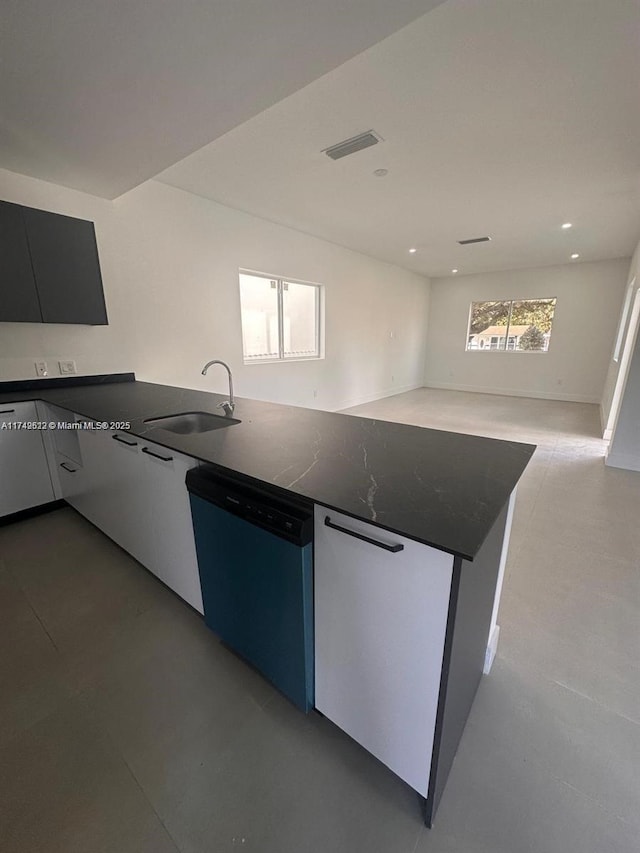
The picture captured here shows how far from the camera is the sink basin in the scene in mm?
1896

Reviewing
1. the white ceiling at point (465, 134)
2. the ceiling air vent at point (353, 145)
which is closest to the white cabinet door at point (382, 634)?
the white ceiling at point (465, 134)

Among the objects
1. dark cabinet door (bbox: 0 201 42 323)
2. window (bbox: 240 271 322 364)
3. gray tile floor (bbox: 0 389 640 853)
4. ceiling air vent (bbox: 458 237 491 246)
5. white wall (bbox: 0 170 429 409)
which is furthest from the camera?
ceiling air vent (bbox: 458 237 491 246)

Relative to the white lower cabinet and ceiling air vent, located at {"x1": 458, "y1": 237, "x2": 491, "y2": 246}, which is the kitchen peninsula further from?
ceiling air vent, located at {"x1": 458, "y1": 237, "x2": 491, "y2": 246}

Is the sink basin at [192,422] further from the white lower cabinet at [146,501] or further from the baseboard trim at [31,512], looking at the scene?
the baseboard trim at [31,512]

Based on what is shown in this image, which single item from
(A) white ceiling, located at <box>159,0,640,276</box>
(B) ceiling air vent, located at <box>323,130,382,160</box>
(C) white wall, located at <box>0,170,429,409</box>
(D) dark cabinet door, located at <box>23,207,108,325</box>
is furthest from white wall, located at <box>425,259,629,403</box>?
(D) dark cabinet door, located at <box>23,207,108,325</box>

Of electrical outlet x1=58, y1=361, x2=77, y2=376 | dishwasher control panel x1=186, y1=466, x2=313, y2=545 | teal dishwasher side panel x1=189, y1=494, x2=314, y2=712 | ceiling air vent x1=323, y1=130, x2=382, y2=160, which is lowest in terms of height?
teal dishwasher side panel x1=189, y1=494, x2=314, y2=712

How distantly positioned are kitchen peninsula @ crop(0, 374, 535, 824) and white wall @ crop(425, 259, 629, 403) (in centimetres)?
725

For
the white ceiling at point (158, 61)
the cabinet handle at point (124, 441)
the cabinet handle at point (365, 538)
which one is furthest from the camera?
the cabinet handle at point (124, 441)

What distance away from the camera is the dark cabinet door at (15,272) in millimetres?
2166

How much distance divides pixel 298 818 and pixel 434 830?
0.38m

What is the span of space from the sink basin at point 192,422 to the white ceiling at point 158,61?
5.06 ft

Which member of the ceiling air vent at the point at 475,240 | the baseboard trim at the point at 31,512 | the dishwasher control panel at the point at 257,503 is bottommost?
the baseboard trim at the point at 31,512

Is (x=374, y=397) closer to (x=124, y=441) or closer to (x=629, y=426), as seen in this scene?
(x=629, y=426)

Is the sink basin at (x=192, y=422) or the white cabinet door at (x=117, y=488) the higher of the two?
the sink basin at (x=192, y=422)
